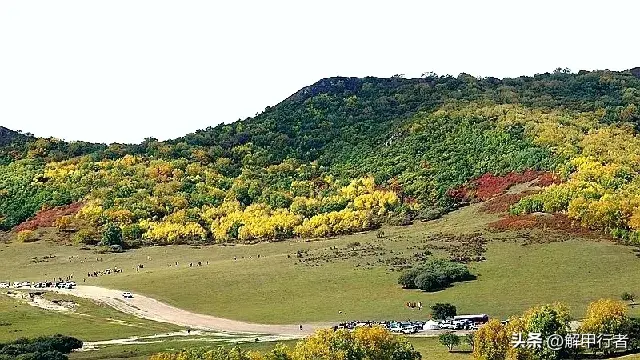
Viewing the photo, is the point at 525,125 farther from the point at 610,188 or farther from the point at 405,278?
the point at 405,278

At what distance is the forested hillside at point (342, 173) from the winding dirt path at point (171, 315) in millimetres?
41046

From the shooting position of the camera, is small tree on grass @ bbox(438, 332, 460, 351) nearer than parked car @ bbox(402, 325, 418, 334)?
Yes

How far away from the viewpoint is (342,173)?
166500 millimetres

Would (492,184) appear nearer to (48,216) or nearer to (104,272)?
(104,272)

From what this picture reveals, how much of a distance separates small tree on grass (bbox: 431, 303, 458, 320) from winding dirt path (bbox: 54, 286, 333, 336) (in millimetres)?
10080

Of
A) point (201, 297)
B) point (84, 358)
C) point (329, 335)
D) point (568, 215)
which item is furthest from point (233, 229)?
point (329, 335)

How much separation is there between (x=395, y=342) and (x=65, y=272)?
73430mm

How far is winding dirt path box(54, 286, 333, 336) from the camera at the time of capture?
76.1 metres

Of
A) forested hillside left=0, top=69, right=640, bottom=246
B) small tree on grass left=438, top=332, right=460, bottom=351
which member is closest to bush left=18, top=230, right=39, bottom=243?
forested hillside left=0, top=69, right=640, bottom=246

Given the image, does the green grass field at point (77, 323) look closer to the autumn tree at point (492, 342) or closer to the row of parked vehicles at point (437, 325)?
the row of parked vehicles at point (437, 325)

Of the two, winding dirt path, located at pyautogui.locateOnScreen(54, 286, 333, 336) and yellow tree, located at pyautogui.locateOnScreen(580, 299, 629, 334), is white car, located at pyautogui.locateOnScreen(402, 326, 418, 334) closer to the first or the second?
winding dirt path, located at pyautogui.locateOnScreen(54, 286, 333, 336)

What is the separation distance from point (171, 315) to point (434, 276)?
2816 cm

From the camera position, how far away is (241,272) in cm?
10050

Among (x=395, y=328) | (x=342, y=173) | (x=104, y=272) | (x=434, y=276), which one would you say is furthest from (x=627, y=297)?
(x=342, y=173)
